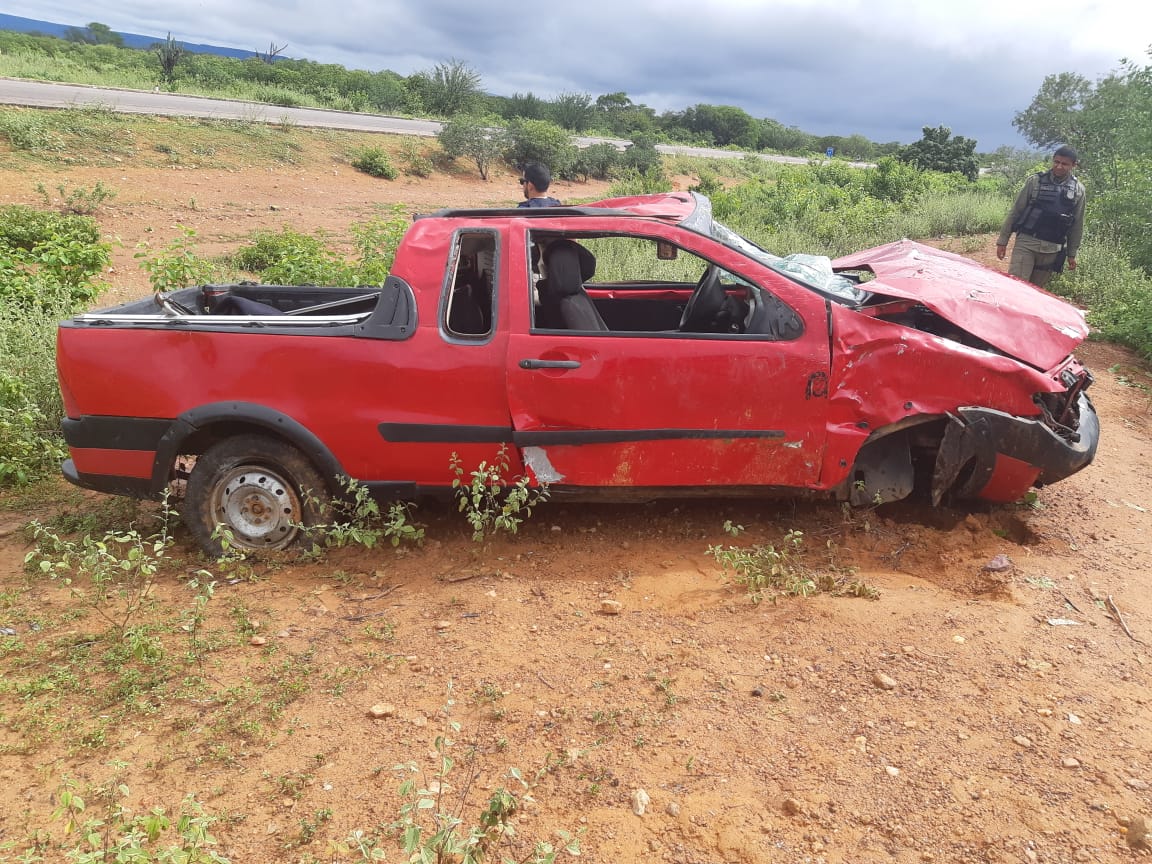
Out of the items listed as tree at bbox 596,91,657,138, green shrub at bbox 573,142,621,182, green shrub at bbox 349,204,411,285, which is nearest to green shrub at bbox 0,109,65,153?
green shrub at bbox 349,204,411,285

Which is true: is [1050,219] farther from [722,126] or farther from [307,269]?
[722,126]

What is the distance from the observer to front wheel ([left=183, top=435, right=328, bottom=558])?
3.84m

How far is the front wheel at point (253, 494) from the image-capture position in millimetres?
3836

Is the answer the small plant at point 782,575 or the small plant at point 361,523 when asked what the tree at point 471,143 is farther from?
the small plant at point 782,575

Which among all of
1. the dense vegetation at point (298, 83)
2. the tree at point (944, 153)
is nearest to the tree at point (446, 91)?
the dense vegetation at point (298, 83)

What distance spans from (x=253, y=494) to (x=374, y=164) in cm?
1800

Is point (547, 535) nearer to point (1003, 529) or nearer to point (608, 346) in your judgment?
point (608, 346)

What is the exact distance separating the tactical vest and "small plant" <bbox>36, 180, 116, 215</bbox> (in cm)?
1331

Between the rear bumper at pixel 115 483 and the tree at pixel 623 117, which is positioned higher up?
the tree at pixel 623 117

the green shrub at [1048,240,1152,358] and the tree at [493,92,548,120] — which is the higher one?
the tree at [493,92,548,120]

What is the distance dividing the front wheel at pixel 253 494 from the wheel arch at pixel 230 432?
0.19 feet

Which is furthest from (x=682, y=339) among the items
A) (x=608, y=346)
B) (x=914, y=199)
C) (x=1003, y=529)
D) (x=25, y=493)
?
(x=914, y=199)

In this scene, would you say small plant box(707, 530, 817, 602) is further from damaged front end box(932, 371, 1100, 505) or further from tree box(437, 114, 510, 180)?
tree box(437, 114, 510, 180)

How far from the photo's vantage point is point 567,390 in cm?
361
